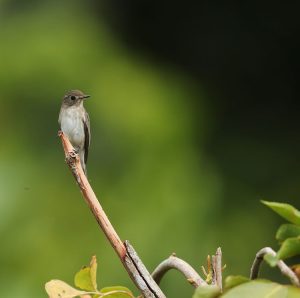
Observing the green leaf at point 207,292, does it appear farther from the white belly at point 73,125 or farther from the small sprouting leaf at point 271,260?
the white belly at point 73,125

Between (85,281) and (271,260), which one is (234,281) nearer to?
(271,260)

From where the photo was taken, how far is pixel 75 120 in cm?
353

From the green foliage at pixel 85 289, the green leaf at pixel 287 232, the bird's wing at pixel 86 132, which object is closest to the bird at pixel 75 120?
the bird's wing at pixel 86 132

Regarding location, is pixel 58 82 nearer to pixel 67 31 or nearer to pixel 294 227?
pixel 67 31

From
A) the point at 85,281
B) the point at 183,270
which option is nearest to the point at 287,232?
the point at 183,270

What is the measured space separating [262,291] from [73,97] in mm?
2987

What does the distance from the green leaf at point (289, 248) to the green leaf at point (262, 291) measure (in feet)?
0.11

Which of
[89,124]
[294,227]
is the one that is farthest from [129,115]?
[294,227]

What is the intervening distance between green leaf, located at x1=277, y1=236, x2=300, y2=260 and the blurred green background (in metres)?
2.54

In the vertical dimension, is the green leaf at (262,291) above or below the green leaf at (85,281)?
above

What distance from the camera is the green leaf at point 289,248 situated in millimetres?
651

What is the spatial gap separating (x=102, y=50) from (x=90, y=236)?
104cm

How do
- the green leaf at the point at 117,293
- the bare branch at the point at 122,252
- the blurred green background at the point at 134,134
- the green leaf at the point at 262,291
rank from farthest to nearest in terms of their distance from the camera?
1. the blurred green background at the point at 134,134
2. the green leaf at the point at 117,293
3. the bare branch at the point at 122,252
4. the green leaf at the point at 262,291

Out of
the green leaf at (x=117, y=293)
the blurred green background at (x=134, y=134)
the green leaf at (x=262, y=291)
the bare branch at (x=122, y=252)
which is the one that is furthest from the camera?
the blurred green background at (x=134, y=134)
